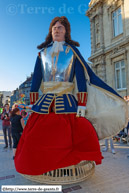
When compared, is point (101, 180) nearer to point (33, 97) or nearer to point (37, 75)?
point (33, 97)

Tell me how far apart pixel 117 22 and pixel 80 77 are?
12.4 metres

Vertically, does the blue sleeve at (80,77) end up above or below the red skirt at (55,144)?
above

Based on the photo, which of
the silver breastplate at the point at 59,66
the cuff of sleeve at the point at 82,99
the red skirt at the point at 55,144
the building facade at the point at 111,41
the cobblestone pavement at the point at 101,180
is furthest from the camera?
the building facade at the point at 111,41

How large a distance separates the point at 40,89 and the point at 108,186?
1.95 m

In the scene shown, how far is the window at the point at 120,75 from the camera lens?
41.9 feet

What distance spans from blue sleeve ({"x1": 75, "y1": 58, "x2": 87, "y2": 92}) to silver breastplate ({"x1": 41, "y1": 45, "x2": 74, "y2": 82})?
0.12m

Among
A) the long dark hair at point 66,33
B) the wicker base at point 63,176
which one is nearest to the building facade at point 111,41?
the long dark hair at point 66,33

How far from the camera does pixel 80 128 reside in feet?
8.00

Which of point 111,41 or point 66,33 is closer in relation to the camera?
point 66,33

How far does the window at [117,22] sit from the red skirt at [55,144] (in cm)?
1237

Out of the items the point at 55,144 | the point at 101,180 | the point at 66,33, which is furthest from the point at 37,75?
the point at 101,180

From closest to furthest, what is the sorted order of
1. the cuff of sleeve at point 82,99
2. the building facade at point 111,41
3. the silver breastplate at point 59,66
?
the cuff of sleeve at point 82,99 < the silver breastplate at point 59,66 < the building facade at point 111,41

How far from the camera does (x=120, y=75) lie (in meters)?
13.0

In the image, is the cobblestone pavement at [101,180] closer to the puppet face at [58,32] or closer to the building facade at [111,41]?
the puppet face at [58,32]
